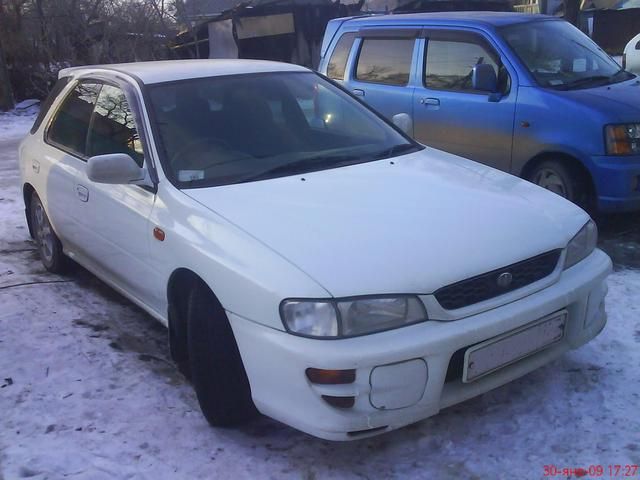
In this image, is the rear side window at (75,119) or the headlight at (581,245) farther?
the rear side window at (75,119)

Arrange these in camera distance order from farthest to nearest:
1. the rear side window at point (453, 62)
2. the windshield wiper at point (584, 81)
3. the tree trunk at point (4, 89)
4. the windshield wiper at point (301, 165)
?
the tree trunk at point (4, 89), the rear side window at point (453, 62), the windshield wiper at point (584, 81), the windshield wiper at point (301, 165)

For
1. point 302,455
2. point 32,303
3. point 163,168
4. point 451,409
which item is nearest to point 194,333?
point 302,455

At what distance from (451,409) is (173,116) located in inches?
81.4

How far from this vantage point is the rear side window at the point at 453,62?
6004 millimetres

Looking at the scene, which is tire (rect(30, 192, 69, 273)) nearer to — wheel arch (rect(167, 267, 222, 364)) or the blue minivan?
wheel arch (rect(167, 267, 222, 364))

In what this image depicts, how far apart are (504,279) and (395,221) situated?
1.69ft

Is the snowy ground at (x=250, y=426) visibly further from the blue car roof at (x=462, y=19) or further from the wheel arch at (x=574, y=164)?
the blue car roof at (x=462, y=19)

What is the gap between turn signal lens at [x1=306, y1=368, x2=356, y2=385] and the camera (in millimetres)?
A: 2521

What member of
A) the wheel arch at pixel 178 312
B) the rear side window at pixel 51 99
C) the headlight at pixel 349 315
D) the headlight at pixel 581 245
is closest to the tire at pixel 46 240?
the rear side window at pixel 51 99

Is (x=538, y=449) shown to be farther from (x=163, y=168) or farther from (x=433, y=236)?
(x=163, y=168)

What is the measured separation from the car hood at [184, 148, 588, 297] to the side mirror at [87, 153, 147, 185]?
1.20ft

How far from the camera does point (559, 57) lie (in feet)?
19.5
